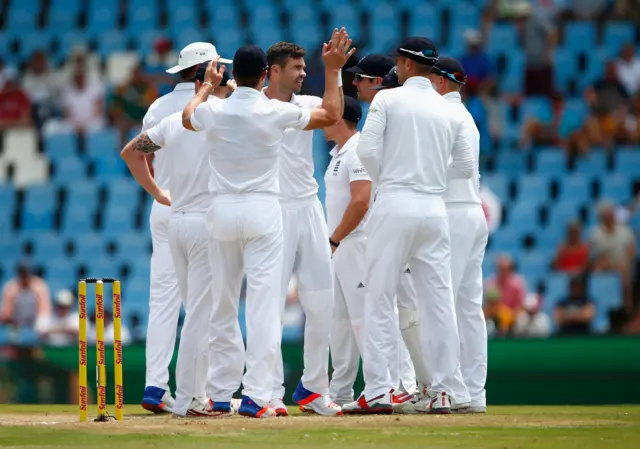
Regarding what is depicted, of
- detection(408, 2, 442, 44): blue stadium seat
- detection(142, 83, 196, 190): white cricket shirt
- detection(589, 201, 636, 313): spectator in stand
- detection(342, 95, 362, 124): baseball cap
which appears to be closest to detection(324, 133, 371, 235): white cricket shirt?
detection(342, 95, 362, 124): baseball cap

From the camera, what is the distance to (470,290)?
10477 mm

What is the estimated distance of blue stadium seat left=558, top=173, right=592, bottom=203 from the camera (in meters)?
18.7

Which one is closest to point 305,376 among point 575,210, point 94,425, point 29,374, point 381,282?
point 381,282

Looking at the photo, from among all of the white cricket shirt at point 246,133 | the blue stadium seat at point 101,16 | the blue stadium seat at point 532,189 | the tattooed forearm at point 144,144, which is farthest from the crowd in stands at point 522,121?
the white cricket shirt at point 246,133

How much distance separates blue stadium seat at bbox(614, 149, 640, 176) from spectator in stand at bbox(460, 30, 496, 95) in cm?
194

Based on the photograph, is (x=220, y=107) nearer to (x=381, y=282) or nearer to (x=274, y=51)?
(x=274, y=51)

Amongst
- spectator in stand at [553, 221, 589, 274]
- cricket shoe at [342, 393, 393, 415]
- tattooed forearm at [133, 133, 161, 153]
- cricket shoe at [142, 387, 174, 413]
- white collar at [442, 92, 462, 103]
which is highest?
white collar at [442, 92, 462, 103]

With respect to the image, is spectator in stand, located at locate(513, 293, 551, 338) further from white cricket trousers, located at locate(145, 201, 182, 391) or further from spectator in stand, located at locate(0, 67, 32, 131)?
spectator in stand, located at locate(0, 67, 32, 131)

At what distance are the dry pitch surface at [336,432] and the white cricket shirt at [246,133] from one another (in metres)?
1.52

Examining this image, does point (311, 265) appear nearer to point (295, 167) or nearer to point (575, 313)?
point (295, 167)

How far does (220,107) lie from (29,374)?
5578 millimetres

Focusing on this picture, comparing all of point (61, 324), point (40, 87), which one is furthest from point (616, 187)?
point (40, 87)

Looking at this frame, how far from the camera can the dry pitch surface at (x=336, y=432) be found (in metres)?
8.12

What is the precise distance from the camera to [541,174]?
19.2 meters
